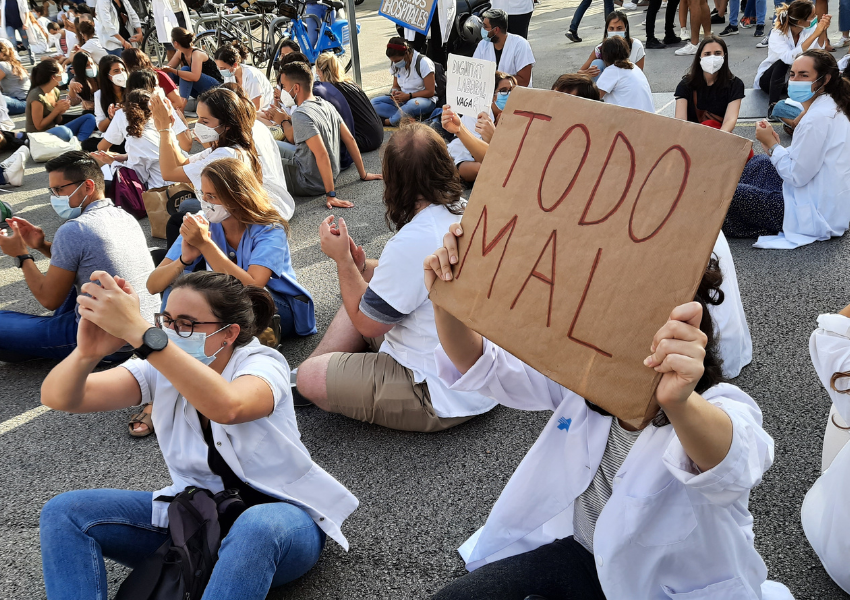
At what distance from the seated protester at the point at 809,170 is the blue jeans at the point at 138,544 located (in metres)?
3.67

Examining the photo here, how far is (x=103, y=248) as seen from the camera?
3551 millimetres

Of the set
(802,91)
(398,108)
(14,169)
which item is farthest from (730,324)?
(14,169)

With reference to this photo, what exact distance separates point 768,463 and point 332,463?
1.93 meters

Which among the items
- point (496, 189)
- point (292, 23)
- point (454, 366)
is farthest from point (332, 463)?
point (292, 23)

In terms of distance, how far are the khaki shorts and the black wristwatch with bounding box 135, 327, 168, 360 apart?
133 centimetres

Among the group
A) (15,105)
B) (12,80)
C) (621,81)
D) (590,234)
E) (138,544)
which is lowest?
(15,105)

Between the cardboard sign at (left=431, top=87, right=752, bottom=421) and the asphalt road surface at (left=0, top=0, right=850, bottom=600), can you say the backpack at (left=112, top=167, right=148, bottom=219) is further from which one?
the cardboard sign at (left=431, top=87, right=752, bottom=421)

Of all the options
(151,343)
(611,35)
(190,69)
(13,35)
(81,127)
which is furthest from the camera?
(13,35)

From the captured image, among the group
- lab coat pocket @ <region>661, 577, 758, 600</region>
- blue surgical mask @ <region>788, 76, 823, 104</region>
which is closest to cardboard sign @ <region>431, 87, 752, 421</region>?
lab coat pocket @ <region>661, 577, 758, 600</region>

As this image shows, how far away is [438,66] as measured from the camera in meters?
8.09

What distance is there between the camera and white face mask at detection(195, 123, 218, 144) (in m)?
4.55

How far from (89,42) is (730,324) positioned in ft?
34.5

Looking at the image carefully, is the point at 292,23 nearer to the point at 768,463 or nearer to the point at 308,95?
the point at 308,95

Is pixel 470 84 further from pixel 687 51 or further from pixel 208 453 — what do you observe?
pixel 687 51
